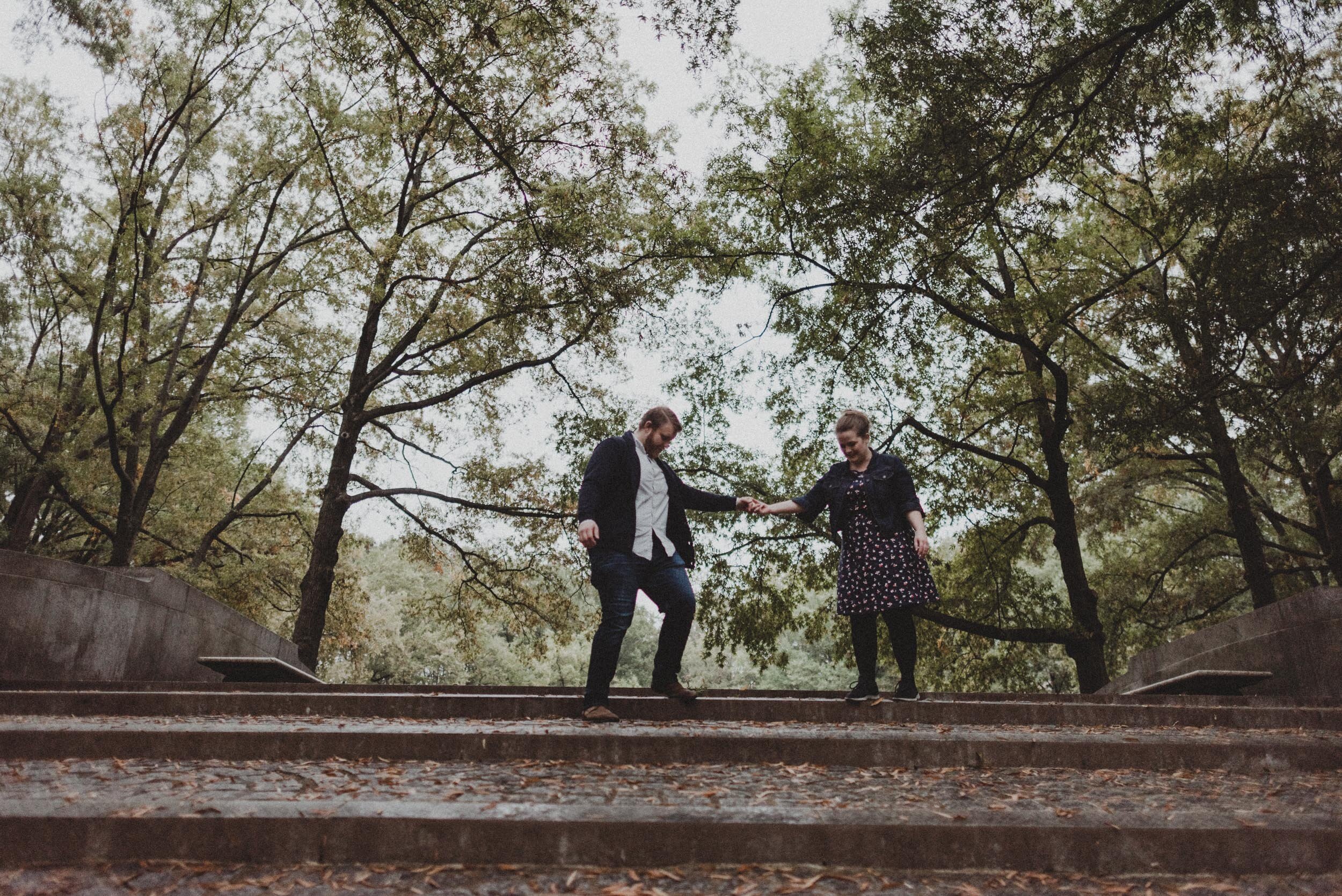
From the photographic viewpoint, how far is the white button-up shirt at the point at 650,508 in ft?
17.0

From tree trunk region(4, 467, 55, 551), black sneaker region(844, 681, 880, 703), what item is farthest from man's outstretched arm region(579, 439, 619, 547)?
tree trunk region(4, 467, 55, 551)

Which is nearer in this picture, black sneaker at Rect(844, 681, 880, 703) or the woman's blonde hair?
black sneaker at Rect(844, 681, 880, 703)

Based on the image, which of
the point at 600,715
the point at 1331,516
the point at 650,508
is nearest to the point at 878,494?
the point at 650,508

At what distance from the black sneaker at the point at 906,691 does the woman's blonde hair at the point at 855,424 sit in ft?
5.44

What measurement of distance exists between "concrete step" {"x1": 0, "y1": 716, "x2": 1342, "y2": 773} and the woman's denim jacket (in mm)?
1657

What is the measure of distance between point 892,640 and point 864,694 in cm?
41

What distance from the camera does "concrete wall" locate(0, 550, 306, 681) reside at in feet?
25.1

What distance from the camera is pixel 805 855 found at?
276cm

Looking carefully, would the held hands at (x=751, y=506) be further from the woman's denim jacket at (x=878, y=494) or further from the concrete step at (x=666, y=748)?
the concrete step at (x=666, y=748)

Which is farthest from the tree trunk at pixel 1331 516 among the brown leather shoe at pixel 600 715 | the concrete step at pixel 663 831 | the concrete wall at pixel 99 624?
the concrete wall at pixel 99 624

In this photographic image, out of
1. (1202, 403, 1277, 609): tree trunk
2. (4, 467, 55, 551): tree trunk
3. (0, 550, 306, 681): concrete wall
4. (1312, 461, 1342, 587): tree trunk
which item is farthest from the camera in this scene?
→ (4, 467, 55, 551): tree trunk

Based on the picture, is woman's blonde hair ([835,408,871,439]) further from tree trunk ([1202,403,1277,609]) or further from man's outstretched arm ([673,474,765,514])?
tree trunk ([1202,403,1277,609])

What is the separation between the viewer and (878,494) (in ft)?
18.2

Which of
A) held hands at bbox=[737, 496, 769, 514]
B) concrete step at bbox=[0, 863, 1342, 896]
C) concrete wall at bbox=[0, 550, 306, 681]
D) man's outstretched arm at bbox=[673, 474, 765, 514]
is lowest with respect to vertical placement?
concrete step at bbox=[0, 863, 1342, 896]
